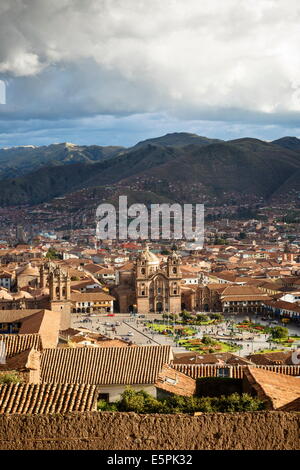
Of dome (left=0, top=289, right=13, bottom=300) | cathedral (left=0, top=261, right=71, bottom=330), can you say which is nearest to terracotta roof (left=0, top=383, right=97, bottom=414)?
cathedral (left=0, top=261, right=71, bottom=330)

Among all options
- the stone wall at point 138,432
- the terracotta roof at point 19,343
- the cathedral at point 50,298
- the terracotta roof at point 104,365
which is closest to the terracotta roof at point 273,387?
the terracotta roof at point 104,365

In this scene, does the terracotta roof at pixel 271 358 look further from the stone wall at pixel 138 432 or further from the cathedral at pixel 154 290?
the cathedral at pixel 154 290

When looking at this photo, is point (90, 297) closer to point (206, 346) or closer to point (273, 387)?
point (206, 346)

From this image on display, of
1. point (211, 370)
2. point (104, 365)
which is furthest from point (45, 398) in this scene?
point (211, 370)

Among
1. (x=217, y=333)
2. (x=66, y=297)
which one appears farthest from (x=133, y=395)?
(x=66, y=297)

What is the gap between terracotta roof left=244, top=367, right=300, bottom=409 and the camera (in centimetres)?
1133

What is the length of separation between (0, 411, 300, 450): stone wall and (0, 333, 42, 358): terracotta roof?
25.2 feet

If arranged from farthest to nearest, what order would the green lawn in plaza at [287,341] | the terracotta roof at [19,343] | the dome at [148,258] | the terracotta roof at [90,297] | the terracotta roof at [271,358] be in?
the dome at [148,258], the terracotta roof at [90,297], the green lawn in plaza at [287,341], the terracotta roof at [271,358], the terracotta roof at [19,343]

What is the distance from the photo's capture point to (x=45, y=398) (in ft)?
30.0

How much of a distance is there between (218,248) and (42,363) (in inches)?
3244

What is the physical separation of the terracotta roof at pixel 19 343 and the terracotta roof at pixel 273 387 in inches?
209

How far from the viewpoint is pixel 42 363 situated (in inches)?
586

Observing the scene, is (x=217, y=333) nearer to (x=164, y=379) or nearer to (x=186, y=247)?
(x=164, y=379)

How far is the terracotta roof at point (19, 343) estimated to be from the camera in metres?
15.6
